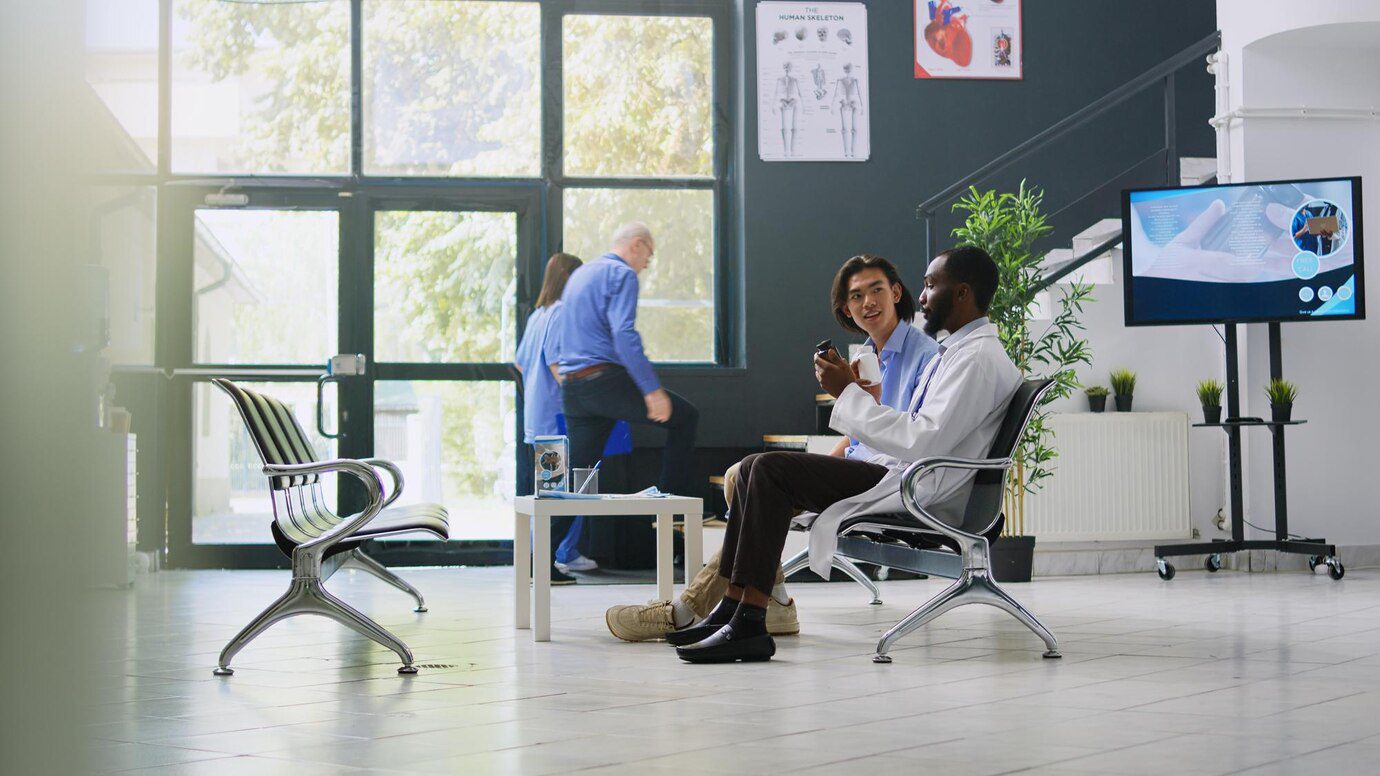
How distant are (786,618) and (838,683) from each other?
0.92 metres

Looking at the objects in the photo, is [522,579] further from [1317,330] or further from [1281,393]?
[1317,330]

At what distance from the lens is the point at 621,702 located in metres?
2.88

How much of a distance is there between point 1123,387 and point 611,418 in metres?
2.54

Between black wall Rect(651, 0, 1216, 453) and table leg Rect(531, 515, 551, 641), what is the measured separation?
280 cm

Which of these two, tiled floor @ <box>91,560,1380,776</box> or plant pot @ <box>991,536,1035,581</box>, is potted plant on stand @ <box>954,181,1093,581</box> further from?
tiled floor @ <box>91,560,1380,776</box>

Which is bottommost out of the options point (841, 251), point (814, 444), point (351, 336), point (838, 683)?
point (838, 683)

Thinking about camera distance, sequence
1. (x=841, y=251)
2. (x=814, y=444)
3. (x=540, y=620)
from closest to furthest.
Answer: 1. (x=540, y=620)
2. (x=814, y=444)
3. (x=841, y=251)

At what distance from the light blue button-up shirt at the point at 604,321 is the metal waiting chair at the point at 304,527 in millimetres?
2297

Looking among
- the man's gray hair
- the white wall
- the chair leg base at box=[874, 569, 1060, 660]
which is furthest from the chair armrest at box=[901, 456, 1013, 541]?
the white wall

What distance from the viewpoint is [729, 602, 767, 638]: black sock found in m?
3.49

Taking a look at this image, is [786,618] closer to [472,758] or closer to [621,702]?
[621,702]

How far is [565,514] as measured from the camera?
396 cm

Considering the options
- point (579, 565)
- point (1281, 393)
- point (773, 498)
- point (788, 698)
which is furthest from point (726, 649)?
point (1281, 393)

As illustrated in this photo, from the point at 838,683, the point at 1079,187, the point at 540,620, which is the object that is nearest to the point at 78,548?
the point at 838,683
